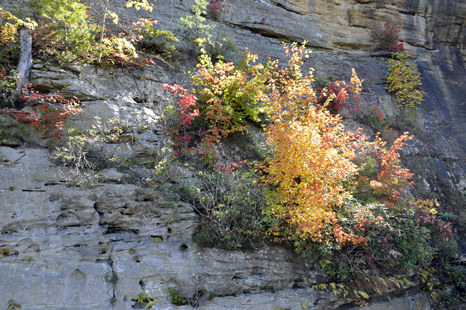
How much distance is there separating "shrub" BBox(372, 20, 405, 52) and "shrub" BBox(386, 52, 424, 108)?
4.43ft

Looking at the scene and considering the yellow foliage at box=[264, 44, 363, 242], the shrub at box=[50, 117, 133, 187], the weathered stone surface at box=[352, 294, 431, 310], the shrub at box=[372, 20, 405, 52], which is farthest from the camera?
the shrub at box=[372, 20, 405, 52]

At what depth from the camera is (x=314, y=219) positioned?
5.57 metres

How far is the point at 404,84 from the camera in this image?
12.2m

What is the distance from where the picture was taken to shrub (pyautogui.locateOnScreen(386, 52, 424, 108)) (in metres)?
12.2

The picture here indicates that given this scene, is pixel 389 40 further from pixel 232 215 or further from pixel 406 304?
pixel 232 215

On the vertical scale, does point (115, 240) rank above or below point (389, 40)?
below

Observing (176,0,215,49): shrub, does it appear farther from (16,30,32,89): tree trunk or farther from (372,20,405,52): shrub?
(372,20,405,52): shrub

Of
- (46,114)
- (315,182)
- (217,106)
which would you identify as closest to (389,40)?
(217,106)

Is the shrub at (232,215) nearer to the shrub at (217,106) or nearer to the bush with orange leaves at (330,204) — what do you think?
the bush with orange leaves at (330,204)

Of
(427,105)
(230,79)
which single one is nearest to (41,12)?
Answer: (230,79)

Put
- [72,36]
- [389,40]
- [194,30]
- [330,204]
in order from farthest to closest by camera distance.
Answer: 1. [389,40]
2. [194,30]
3. [72,36]
4. [330,204]

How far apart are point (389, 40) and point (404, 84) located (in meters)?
3.14

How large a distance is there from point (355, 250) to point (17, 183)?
798 centimetres

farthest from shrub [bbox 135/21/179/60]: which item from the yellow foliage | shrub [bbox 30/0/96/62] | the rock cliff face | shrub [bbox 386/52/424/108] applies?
shrub [bbox 386/52/424/108]
